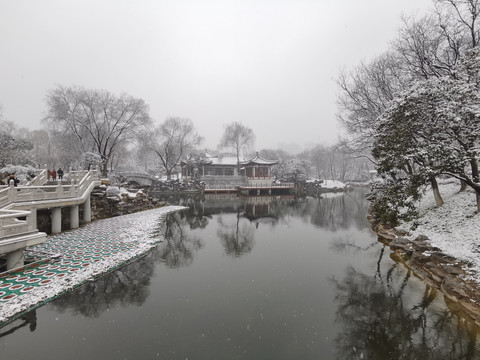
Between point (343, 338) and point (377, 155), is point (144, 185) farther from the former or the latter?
point (343, 338)

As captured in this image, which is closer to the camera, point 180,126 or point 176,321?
point 176,321

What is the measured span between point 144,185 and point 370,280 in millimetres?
33348

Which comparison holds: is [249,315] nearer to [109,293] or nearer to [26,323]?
[109,293]

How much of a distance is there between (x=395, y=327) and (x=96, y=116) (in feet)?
106

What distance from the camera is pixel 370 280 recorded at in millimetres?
7977

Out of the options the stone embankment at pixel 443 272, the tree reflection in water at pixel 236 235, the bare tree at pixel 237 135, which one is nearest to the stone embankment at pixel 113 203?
the tree reflection in water at pixel 236 235

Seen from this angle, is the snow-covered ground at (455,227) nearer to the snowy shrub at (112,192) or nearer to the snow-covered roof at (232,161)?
the snowy shrub at (112,192)

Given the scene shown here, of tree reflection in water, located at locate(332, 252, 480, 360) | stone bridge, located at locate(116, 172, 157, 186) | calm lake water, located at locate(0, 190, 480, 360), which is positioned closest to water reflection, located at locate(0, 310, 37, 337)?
calm lake water, located at locate(0, 190, 480, 360)

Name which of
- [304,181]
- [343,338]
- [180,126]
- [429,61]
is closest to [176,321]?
[343,338]

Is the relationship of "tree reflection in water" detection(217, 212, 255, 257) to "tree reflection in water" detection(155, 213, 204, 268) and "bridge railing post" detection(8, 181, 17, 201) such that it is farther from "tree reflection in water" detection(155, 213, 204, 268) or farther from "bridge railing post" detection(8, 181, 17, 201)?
"bridge railing post" detection(8, 181, 17, 201)

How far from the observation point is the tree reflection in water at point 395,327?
469 centimetres

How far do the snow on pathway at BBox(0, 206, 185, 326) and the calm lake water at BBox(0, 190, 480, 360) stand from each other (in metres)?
0.47

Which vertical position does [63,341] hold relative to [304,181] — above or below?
below

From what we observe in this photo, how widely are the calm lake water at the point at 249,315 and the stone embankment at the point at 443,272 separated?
0.35 m
